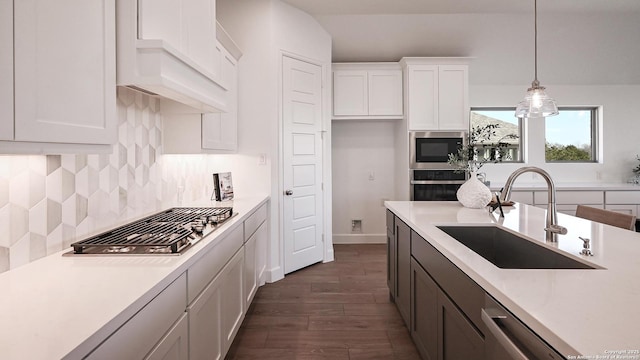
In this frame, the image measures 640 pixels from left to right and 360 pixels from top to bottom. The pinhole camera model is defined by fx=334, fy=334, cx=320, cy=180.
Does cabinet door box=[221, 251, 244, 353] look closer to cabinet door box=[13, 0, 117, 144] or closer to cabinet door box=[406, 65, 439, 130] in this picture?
cabinet door box=[13, 0, 117, 144]

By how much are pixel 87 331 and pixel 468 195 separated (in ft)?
7.89

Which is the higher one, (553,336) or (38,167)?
(38,167)

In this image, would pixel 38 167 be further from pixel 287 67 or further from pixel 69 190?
pixel 287 67

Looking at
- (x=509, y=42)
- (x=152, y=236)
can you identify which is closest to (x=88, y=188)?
(x=152, y=236)

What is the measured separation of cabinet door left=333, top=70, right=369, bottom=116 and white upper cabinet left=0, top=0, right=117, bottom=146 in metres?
3.51

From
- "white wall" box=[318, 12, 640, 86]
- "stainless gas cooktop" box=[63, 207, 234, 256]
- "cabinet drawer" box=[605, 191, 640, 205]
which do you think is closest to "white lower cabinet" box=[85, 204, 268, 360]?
"stainless gas cooktop" box=[63, 207, 234, 256]

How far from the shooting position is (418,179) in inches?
174

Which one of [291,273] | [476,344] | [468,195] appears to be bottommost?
[291,273]

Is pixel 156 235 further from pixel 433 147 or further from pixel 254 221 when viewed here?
pixel 433 147

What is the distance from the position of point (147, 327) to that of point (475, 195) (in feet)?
7.36

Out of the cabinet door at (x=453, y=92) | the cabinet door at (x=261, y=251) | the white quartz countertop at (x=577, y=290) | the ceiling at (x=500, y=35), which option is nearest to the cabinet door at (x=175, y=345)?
the white quartz countertop at (x=577, y=290)

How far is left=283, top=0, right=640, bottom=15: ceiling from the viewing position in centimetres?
365

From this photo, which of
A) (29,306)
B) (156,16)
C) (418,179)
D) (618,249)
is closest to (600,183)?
(418,179)

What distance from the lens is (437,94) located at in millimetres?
4387
